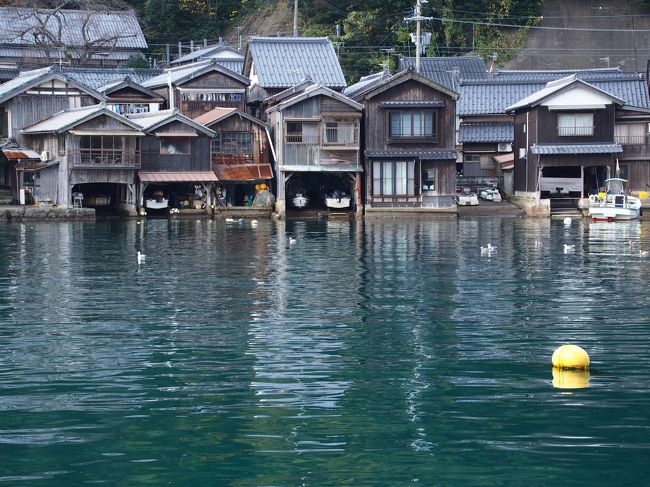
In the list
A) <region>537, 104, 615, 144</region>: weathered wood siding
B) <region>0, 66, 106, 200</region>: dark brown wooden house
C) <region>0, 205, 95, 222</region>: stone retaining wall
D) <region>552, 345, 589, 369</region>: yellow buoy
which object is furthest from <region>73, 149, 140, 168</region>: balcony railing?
<region>552, 345, 589, 369</region>: yellow buoy

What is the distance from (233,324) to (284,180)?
39564mm

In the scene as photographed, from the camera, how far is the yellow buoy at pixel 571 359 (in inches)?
741

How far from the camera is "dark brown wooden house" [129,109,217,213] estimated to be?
206 ft

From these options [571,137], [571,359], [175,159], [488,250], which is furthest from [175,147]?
[571,359]

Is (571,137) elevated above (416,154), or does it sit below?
above

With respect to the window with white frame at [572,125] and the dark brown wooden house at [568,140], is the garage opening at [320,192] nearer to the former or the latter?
the dark brown wooden house at [568,140]

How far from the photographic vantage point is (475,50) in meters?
86.4

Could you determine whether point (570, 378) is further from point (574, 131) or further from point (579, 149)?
point (574, 131)

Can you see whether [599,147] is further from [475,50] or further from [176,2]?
[176,2]

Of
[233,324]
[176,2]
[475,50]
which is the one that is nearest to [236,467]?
[233,324]

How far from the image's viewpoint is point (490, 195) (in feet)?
225

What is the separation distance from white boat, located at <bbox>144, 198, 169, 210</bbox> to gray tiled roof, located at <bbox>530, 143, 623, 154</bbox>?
70.9 feet

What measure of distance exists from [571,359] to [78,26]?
79.0 m

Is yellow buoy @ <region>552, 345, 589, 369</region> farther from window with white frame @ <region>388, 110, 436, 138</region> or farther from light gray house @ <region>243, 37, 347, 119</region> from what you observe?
light gray house @ <region>243, 37, 347, 119</region>
